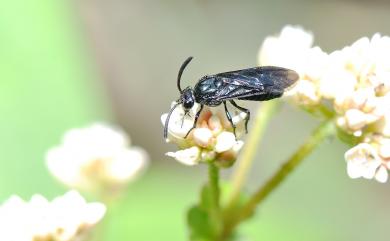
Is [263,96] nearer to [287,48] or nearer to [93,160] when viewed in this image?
[287,48]

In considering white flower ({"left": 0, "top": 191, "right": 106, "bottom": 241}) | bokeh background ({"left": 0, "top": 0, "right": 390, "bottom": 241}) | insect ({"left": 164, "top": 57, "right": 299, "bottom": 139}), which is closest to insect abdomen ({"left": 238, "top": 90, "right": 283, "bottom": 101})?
insect ({"left": 164, "top": 57, "right": 299, "bottom": 139})

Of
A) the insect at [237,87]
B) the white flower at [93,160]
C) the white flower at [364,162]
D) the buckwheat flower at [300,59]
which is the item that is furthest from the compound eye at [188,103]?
the white flower at [93,160]

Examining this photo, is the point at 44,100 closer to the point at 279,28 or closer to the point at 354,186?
the point at 354,186

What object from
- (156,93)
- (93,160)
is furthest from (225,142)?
(156,93)

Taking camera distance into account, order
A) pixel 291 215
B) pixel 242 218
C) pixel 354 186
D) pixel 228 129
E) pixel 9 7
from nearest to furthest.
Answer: pixel 228 129 < pixel 242 218 < pixel 9 7 < pixel 291 215 < pixel 354 186

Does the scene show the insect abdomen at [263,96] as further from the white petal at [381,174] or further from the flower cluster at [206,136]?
the white petal at [381,174]

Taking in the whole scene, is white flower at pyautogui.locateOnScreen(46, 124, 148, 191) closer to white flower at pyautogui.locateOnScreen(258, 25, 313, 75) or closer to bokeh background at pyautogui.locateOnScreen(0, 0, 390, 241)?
bokeh background at pyautogui.locateOnScreen(0, 0, 390, 241)

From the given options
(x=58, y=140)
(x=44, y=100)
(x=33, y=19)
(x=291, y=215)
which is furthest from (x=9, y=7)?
(x=291, y=215)
